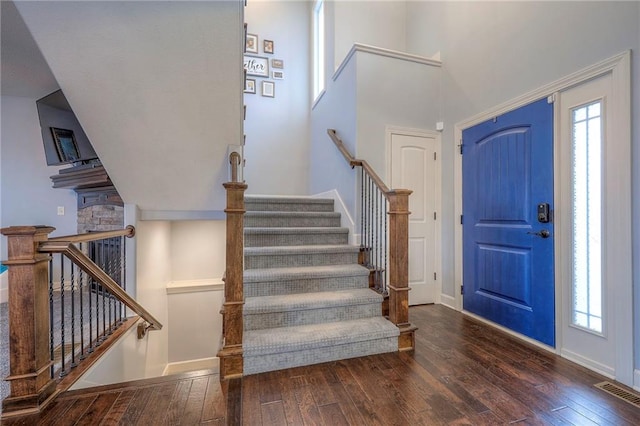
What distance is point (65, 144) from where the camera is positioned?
9.62 feet

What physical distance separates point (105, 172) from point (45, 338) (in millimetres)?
1707

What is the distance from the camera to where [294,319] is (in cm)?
224

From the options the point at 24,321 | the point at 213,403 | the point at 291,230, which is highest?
the point at 291,230

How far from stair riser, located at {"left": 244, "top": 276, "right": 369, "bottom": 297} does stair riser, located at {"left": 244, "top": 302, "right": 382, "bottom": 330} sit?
0.24 metres

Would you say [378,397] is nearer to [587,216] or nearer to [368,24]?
[587,216]

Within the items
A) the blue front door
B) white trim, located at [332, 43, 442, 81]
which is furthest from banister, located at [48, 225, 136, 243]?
the blue front door

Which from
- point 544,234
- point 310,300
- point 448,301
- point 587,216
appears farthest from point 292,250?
point 587,216

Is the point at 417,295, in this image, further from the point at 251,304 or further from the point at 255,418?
the point at 255,418

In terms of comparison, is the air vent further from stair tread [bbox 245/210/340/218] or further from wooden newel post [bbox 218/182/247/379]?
stair tread [bbox 245/210/340/218]

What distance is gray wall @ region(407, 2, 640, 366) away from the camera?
1825 mm

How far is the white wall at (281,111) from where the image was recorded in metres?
4.75

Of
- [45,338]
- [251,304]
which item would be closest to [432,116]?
[251,304]

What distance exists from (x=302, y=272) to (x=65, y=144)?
2.73m

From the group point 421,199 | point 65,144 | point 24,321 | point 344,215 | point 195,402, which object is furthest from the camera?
point 344,215
